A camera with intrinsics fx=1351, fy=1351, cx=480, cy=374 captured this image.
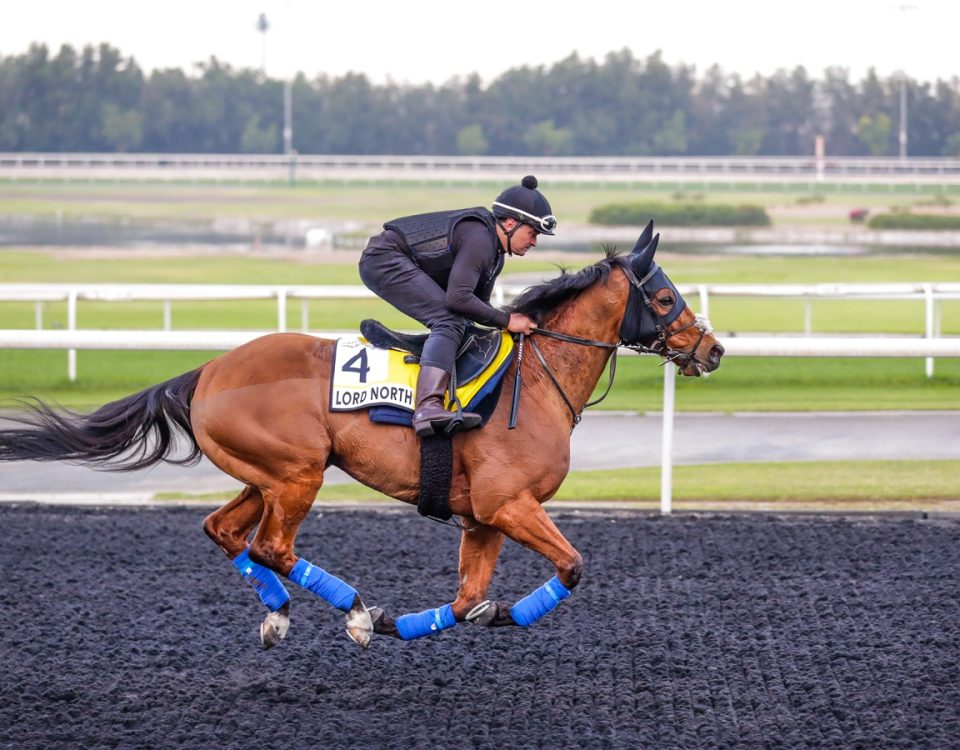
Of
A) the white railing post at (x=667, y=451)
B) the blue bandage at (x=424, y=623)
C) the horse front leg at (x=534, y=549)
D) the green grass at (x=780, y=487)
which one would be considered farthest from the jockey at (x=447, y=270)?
the green grass at (x=780, y=487)

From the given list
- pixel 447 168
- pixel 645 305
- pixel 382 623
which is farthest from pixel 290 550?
pixel 447 168

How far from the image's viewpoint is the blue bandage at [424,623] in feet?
15.8

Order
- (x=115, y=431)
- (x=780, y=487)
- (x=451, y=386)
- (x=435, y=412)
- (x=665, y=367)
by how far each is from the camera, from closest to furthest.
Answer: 1. (x=435, y=412)
2. (x=451, y=386)
3. (x=115, y=431)
4. (x=665, y=367)
5. (x=780, y=487)

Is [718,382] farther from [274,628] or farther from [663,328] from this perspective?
[274,628]

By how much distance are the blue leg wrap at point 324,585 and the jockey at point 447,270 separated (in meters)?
0.64

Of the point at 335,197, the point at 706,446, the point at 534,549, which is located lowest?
the point at 706,446

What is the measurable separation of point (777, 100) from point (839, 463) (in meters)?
39.8

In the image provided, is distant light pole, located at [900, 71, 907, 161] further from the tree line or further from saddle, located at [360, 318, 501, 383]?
saddle, located at [360, 318, 501, 383]

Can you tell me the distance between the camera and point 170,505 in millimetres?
8086

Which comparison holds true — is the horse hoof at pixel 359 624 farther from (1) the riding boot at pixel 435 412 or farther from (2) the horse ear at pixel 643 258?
(2) the horse ear at pixel 643 258

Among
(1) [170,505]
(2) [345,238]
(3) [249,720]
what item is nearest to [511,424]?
(3) [249,720]

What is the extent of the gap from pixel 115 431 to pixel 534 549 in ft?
5.62

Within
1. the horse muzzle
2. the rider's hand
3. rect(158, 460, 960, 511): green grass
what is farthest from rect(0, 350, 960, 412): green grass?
the rider's hand

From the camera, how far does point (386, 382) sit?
4.83 meters
